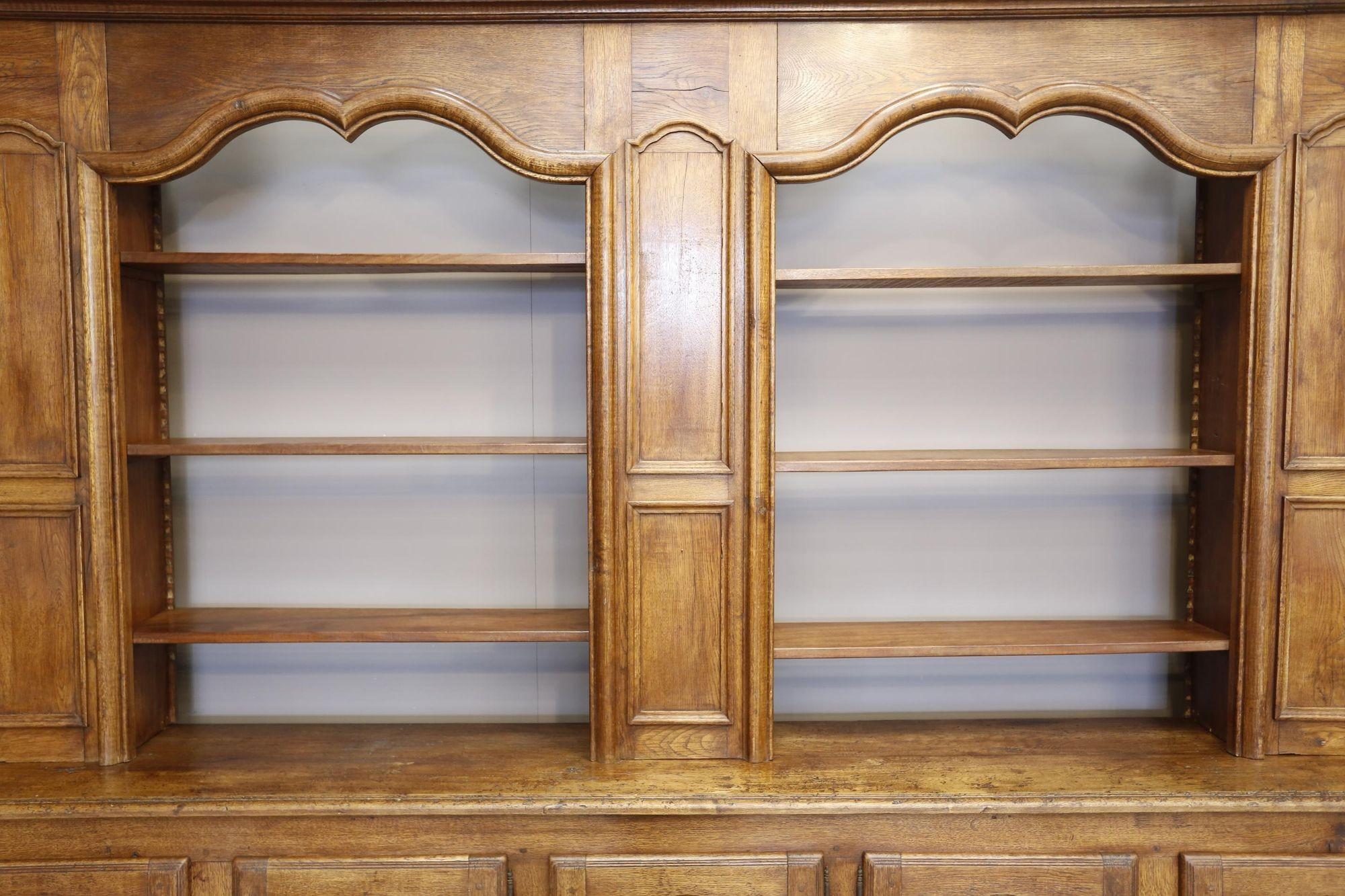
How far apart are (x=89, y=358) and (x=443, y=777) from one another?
54.8 inches

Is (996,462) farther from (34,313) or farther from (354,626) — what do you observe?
(34,313)

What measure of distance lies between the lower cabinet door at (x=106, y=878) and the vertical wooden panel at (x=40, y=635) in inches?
11.3

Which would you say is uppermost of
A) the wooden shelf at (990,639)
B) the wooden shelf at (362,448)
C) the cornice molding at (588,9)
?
the cornice molding at (588,9)

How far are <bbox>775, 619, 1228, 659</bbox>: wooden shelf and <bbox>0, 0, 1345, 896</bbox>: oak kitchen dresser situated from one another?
2 centimetres

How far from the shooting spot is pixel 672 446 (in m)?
2.29

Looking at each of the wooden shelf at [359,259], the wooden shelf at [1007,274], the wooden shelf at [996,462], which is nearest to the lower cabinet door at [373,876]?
the wooden shelf at [996,462]

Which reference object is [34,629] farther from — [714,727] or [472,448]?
[714,727]

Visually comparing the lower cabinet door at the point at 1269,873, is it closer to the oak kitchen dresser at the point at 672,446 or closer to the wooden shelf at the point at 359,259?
the oak kitchen dresser at the point at 672,446

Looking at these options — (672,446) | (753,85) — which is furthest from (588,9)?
(672,446)

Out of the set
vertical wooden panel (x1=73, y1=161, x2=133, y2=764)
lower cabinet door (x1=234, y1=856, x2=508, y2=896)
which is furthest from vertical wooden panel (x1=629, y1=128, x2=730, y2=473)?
vertical wooden panel (x1=73, y1=161, x2=133, y2=764)

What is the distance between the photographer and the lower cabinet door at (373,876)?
2.16 m

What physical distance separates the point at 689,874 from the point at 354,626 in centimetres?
111

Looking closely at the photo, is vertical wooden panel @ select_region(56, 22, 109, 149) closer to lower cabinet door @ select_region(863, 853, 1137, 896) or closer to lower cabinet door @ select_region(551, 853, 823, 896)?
lower cabinet door @ select_region(551, 853, 823, 896)

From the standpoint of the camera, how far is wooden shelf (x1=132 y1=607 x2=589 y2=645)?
2.35 meters
